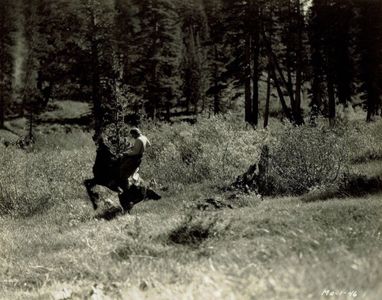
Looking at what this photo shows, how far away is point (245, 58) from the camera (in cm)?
3775

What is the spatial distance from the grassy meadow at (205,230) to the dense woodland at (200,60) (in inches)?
319

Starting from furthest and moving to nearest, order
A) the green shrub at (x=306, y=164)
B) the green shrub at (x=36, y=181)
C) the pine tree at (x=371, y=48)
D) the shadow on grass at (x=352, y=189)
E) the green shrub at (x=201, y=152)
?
the pine tree at (x=371, y=48)
the green shrub at (x=201, y=152)
the green shrub at (x=36, y=181)
the green shrub at (x=306, y=164)
the shadow on grass at (x=352, y=189)

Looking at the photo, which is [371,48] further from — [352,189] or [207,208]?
[207,208]

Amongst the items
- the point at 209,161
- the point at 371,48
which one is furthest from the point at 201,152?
the point at 371,48

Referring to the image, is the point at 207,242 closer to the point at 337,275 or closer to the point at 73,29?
the point at 337,275

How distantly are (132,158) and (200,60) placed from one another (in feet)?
177

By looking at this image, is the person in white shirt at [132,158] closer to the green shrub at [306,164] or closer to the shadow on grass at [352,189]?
the green shrub at [306,164]

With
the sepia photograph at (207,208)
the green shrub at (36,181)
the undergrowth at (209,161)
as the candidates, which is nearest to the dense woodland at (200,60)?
the sepia photograph at (207,208)

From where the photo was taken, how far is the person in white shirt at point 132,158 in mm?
13922

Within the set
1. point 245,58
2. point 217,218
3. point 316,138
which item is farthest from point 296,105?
point 217,218

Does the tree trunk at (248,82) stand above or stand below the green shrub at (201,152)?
above

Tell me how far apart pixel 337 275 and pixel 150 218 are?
27.9 feet

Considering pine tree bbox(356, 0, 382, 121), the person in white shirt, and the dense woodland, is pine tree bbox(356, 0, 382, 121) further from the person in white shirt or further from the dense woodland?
the person in white shirt

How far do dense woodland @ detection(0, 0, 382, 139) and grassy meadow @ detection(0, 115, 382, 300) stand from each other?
26.6 feet
